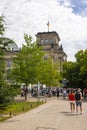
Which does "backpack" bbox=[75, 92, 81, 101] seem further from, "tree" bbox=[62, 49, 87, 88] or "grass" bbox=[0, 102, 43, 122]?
"tree" bbox=[62, 49, 87, 88]

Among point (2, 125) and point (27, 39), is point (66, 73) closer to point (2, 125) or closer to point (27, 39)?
point (27, 39)

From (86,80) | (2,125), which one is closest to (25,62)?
(86,80)

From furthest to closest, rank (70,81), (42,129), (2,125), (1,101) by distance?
(70,81) < (1,101) < (2,125) < (42,129)

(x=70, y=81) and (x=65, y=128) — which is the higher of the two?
(x=70, y=81)

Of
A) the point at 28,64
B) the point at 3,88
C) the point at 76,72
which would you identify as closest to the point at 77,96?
the point at 3,88

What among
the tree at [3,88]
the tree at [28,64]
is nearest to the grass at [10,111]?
the tree at [3,88]

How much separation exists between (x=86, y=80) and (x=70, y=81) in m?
11.2

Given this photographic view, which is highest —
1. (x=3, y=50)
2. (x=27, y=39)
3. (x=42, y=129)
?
(x=27, y=39)

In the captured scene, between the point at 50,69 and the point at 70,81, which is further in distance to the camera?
the point at 50,69

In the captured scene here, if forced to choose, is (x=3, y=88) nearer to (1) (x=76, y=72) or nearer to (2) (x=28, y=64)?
(2) (x=28, y=64)

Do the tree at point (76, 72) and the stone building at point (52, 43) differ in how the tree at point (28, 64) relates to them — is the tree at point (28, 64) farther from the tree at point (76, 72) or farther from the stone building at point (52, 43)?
the stone building at point (52, 43)

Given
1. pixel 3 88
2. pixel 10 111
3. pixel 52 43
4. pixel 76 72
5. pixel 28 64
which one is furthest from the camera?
pixel 52 43

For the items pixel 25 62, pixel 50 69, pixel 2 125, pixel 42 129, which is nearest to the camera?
pixel 42 129

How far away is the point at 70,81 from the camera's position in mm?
74938
